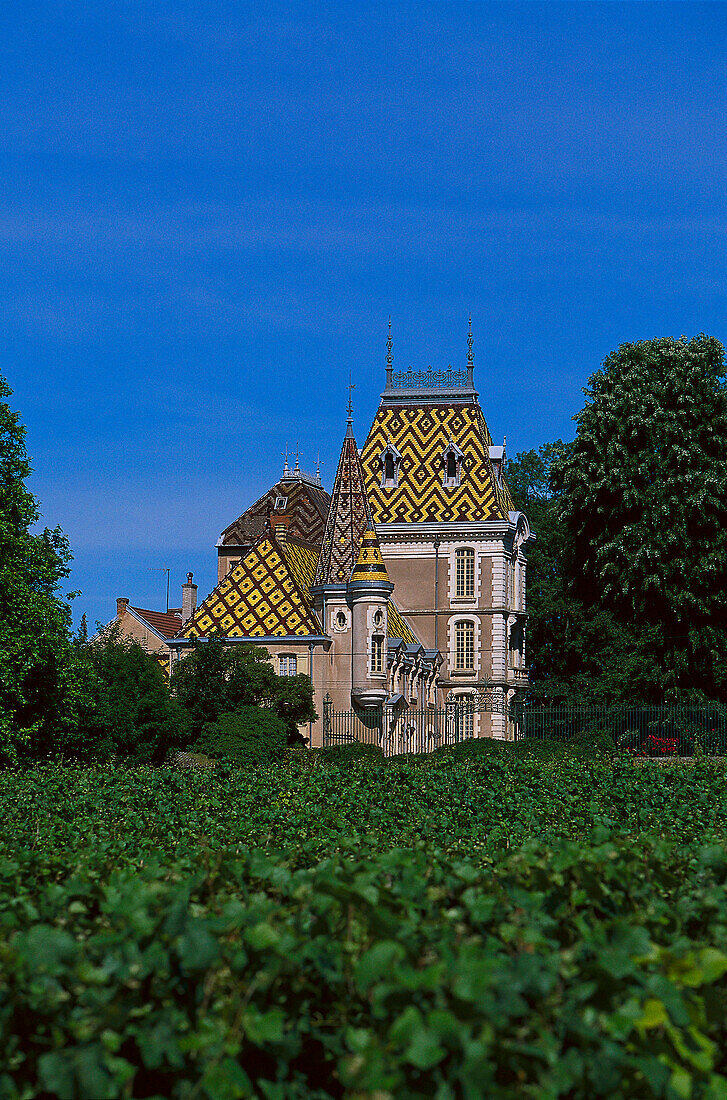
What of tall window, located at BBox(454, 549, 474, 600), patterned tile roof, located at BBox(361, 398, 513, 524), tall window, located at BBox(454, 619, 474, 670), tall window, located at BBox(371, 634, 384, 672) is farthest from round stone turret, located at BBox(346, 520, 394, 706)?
patterned tile roof, located at BBox(361, 398, 513, 524)

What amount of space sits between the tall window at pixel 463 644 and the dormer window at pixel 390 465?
6740mm

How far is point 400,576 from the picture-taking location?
50.8 meters

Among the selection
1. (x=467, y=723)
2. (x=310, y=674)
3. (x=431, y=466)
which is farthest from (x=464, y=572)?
(x=310, y=674)

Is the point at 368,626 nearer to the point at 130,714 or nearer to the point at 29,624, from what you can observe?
the point at 130,714

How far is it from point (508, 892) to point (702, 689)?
1549 inches

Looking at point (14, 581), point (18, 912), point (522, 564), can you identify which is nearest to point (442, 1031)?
point (18, 912)

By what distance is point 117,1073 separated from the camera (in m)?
4.36

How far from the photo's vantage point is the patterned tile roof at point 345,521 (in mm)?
44562

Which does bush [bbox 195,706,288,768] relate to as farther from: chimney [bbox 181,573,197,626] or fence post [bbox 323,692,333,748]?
chimney [bbox 181,573,197,626]

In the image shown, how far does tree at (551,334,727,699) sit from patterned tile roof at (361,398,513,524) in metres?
5.54

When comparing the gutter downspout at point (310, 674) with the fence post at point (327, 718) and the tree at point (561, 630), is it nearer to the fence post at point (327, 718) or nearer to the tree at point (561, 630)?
the fence post at point (327, 718)

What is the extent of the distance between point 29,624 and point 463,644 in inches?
928

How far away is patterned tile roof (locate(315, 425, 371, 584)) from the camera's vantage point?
1754 inches

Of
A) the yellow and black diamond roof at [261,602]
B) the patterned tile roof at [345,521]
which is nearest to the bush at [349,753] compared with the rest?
the yellow and black diamond roof at [261,602]
